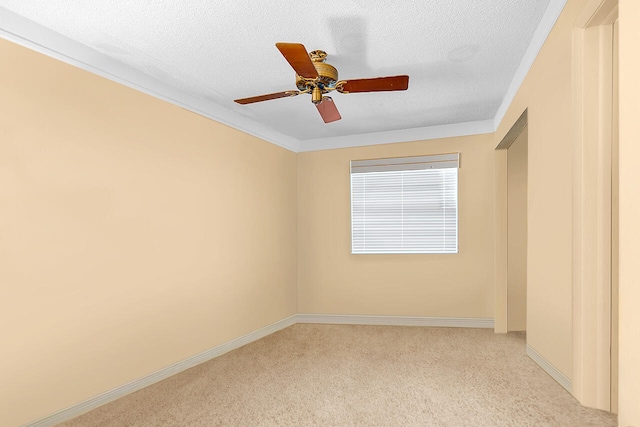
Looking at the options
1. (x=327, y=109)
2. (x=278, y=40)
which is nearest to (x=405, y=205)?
(x=327, y=109)

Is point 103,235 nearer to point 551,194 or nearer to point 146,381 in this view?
point 146,381

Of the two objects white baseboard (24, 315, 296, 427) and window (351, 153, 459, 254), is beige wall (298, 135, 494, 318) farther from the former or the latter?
white baseboard (24, 315, 296, 427)

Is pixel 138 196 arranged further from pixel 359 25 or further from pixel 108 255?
pixel 359 25

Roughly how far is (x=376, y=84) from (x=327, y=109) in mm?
614

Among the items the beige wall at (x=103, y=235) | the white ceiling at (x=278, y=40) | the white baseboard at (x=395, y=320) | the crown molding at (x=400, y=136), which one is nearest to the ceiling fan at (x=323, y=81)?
the white ceiling at (x=278, y=40)

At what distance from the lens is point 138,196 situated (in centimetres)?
300

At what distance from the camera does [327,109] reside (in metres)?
2.99

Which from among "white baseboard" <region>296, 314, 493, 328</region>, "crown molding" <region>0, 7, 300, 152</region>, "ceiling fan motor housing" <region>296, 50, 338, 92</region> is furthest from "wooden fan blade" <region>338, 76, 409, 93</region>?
"white baseboard" <region>296, 314, 493, 328</region>

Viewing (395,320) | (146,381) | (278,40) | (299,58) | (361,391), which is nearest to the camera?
(299,58)

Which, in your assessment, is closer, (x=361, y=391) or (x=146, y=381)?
(x=361, y=391)

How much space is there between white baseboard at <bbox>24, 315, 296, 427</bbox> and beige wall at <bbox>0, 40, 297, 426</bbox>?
49mm
